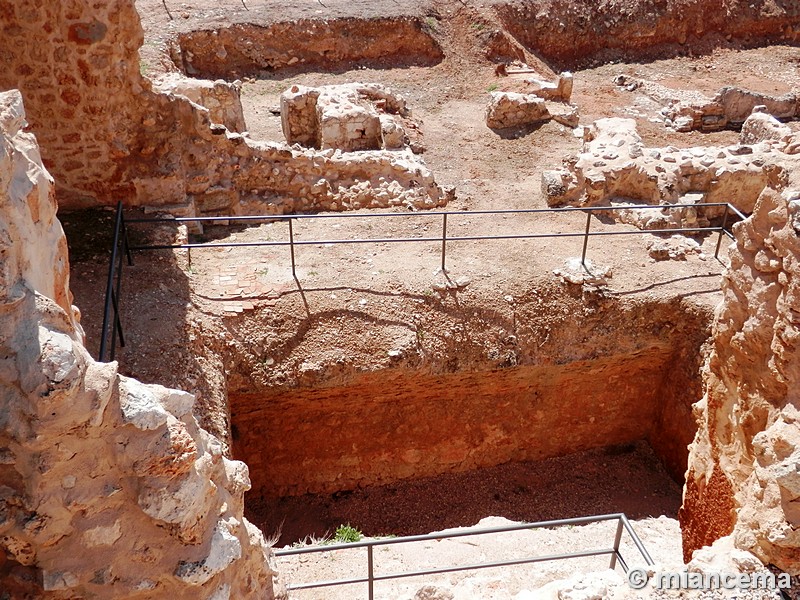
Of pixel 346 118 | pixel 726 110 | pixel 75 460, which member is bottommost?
pixel 726 110

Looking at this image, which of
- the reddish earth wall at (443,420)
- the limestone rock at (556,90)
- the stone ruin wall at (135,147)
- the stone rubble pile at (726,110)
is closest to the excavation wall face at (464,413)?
the reddish earth wall at (443,420)

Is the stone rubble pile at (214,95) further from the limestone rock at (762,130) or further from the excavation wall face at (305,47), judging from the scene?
the limestone rock at (762,130)

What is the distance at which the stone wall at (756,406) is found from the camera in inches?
178

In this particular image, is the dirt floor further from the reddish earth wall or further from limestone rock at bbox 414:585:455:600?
limestone rock at bbox 414:585:455:600

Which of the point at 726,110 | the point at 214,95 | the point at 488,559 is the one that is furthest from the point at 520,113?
the point at 488,559

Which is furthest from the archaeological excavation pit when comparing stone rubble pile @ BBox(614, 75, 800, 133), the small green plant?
stone rubble pile @ BBox(614, 75, 800, 133)

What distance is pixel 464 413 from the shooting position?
8430 mm

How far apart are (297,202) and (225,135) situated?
126 centimetres

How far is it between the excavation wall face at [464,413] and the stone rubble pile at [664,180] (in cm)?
221

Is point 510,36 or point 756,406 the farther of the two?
point 510,36

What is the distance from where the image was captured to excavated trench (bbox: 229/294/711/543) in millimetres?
7863

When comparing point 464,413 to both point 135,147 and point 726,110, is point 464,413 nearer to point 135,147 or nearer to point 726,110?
point 135,147

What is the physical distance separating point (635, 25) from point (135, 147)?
47.9ft

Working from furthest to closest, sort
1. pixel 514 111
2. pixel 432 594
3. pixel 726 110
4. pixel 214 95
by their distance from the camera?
1. pixel 726 110
2. pixel 514 111
3. pixel 214 95
4. pixel 432 594
